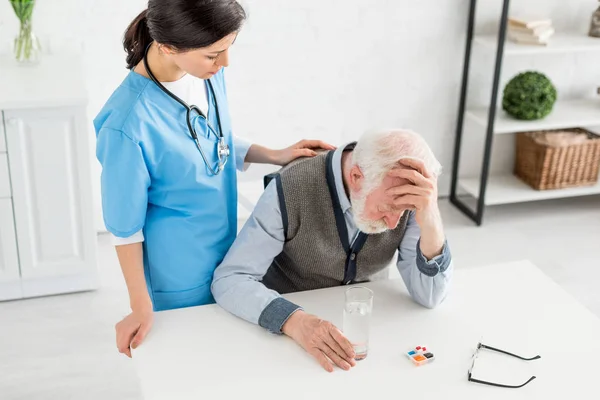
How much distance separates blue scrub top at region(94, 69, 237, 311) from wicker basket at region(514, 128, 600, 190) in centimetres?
233

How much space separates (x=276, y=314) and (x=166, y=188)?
39cm

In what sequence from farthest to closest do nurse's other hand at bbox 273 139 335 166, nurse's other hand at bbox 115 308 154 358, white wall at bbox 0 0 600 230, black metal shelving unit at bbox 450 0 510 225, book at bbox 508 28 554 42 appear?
1. book at bbox 508 28 554 42
2. black metal shelving unit at bbox 450 0 510 225
3. white wall at bbox 0 0 600 230
4. nurse's other hand at bbox 273 139 335 166
5. nurse's other hand at bbox 115 308 154 358

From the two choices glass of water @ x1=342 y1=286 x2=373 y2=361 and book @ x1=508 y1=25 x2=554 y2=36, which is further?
book @ x1=508 y1=25 x2=554 y2=36

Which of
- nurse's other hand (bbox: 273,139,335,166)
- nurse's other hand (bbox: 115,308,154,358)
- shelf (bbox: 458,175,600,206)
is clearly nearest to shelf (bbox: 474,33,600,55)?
shelf (bbox: 458,175,600,206)

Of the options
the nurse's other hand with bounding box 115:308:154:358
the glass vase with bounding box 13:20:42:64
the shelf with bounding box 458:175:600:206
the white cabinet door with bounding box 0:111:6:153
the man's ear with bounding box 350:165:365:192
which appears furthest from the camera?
the shelf with bounding box 458:175:600:206

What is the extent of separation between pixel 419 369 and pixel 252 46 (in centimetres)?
222

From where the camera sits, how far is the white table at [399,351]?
1.60 meters

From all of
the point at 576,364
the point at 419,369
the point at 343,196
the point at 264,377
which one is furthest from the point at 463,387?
the point at 343,196

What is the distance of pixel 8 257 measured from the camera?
10.1 feet

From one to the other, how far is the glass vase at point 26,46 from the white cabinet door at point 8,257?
60cm

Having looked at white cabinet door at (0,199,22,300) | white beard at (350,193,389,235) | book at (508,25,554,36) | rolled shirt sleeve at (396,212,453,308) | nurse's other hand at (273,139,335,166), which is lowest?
white cabinet door at (0,199,22,300)

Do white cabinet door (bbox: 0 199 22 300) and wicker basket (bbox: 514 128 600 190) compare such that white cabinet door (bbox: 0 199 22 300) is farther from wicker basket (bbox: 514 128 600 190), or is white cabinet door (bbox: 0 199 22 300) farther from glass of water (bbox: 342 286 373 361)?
wicker basket (bbox: 514 128 600 190)

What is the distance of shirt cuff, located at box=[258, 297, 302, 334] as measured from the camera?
1.76 m

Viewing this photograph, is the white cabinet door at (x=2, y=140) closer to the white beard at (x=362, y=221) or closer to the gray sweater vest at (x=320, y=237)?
the gray sweater vest at (x=320, y=237)
